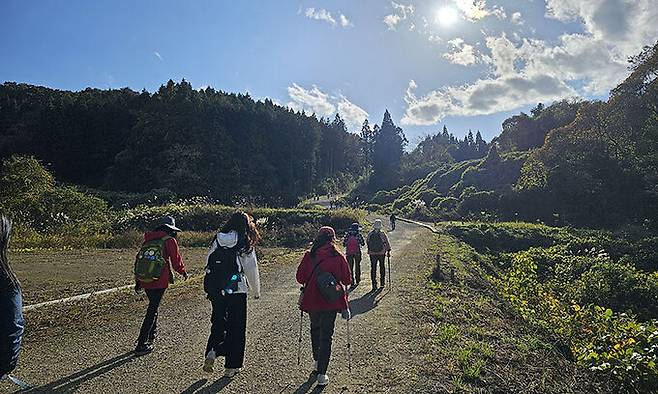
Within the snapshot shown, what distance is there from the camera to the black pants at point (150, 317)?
598 centimetres

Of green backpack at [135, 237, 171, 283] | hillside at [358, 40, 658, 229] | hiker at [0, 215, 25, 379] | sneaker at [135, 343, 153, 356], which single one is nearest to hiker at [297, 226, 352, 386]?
green backpack at [135, 237, 171, 283]

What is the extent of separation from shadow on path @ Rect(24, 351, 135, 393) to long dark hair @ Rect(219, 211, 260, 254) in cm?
235

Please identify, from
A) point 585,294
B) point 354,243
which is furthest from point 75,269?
point 585,294

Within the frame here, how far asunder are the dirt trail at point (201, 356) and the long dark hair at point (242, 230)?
1.60m

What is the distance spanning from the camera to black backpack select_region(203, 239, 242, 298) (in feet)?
16.7

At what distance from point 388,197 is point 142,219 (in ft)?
168

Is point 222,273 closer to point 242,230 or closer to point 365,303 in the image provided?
point 242,230

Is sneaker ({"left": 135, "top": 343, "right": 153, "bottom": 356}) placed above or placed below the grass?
above

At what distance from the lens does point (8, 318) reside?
2.89m

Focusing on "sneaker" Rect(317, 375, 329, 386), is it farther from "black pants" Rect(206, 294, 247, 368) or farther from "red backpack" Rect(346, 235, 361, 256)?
"red backpack" Rect(346, 235, 361, 256)

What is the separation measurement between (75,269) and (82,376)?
9.61m

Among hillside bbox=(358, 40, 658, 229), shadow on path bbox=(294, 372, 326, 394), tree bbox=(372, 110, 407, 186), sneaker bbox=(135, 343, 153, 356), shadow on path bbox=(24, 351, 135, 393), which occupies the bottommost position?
shadow on path bbox=(294, 372, 326, 394)

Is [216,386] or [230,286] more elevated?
[230,286]

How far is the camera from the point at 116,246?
19.7 m
